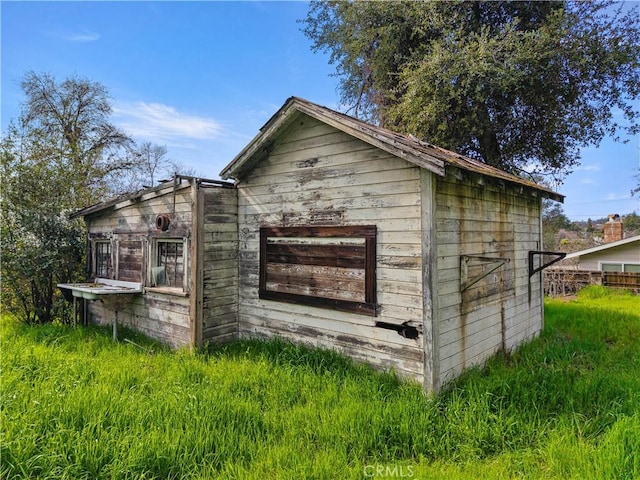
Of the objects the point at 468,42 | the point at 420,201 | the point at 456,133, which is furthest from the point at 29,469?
the point at 468,42

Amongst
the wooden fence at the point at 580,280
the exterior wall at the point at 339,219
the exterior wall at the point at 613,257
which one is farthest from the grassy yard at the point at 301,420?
the exterior wall at the point at 613,257

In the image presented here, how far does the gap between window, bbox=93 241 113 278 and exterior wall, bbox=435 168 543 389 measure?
290 inches

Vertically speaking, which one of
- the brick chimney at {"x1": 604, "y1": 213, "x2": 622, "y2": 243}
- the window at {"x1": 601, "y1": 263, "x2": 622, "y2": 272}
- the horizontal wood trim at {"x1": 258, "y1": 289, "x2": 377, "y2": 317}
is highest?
the brick chimney at {"x1": 604, "y1": 213, "x2": 622, "y2": 243}

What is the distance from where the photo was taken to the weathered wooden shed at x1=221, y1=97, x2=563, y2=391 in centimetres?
444

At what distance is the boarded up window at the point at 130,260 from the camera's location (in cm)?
739

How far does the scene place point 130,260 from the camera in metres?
7.61

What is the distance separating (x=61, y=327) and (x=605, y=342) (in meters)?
11.6

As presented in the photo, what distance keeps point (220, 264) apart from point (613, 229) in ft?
77.8

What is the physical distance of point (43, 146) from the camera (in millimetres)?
9562

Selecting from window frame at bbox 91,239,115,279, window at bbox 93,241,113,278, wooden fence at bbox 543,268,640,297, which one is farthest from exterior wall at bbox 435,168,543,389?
wooden fence at bbox 543,268,640,297

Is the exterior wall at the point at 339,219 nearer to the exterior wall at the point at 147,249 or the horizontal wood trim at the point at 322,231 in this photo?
the horizontal wood trim at the point at 322,231

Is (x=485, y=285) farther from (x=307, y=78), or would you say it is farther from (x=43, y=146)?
(x=43, y=146)

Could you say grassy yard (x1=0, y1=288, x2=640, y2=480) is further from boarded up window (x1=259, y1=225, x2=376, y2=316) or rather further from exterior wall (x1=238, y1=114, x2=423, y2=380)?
boarded up window (x1=259, y1=225, x2=376, y2=316)

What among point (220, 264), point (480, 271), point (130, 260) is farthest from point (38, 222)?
point (480, 271)
